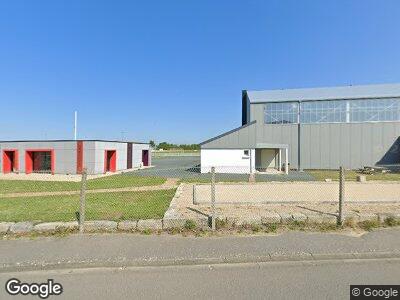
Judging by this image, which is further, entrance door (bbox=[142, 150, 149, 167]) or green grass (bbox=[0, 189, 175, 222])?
entrance door (bbox=[142, 150, 149, 167])

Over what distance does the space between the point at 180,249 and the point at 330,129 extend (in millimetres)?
26997

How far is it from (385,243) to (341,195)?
152 centimetres

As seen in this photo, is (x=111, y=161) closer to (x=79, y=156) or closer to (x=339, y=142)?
(x=79, y=156)

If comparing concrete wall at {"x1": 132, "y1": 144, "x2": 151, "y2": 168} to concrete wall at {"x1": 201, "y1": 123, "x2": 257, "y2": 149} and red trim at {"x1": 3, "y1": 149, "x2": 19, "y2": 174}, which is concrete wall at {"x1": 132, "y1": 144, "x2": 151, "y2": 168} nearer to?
red trim at {"x1": 3, "y1": 149, "x2": 19, "y2": 174}

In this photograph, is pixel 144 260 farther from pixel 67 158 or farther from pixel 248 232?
pixel 67 158

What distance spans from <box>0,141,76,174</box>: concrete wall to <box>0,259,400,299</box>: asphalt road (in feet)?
75.6

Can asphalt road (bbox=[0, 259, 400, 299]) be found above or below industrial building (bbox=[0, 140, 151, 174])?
below

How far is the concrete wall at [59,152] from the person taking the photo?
1010 inches

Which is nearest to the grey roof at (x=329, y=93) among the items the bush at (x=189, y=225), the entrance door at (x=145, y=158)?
the entrance door at (x=145, y=158)

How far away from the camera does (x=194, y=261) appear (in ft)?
15.5

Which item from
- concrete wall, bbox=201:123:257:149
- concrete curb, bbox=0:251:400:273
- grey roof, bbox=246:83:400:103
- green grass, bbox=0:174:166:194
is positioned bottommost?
green grass, bbox=0:174:166:194

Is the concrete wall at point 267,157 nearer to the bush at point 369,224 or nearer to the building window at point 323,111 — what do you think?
the building window at point 323,111

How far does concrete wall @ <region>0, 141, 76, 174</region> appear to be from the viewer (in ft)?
84.2

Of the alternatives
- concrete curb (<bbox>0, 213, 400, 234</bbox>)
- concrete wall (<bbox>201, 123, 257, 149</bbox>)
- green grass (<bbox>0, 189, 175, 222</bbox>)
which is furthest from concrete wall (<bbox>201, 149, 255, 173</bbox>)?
concrete curb (<bbox>0, 213, 400, 234</bbox>)
